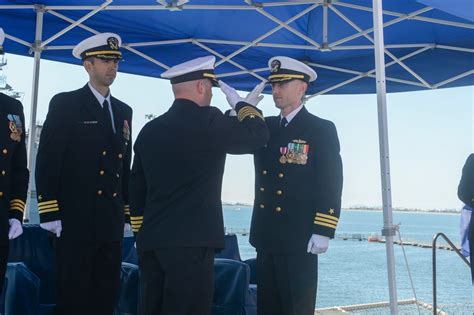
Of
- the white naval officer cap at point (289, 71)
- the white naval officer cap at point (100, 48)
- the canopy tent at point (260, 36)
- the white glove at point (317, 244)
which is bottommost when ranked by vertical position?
the white glove at point (317, 244)

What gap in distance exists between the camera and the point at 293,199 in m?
2.94

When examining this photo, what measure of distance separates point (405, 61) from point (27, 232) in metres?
4.74

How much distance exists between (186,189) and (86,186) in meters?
0.82

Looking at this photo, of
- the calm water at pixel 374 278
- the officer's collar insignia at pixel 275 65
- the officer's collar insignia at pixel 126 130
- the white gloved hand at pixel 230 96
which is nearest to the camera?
the white gloved hand at pixel 230 96

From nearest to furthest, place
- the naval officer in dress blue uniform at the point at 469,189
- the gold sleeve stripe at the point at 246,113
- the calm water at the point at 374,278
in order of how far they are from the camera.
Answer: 1. the gold sleeve stripe at the point at 246,113
2. the naval officer in dress blue uniform at the point at 469,189
3. the calm water at the point at 374,278

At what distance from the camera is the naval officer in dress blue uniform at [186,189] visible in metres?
2.42

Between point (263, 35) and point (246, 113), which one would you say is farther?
point (263, 35)

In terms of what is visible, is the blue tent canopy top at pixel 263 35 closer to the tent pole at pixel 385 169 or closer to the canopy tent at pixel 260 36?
the canopy tent at pixel 260 36

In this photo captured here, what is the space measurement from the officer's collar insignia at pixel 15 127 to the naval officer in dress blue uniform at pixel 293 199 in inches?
50.7

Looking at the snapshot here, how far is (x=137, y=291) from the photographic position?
3736 millimetres

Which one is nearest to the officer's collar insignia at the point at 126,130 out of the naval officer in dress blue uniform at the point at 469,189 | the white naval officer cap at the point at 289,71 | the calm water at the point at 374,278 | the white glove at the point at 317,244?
the white naval officer cap at the point at 289,71

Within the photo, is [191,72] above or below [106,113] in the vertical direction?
above

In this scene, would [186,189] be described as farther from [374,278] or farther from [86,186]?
[374,278]

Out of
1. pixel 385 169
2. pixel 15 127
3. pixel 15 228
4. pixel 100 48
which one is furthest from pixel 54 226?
pixel 385 169
